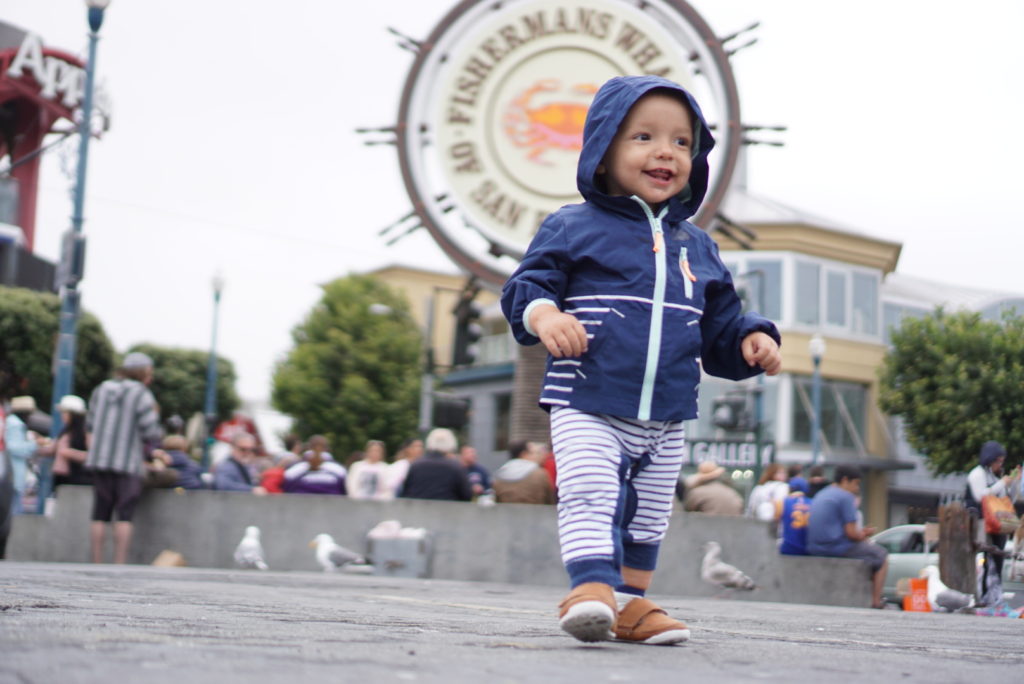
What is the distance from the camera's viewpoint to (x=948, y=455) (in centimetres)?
2312

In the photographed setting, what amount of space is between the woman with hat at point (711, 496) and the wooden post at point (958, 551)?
2.66m

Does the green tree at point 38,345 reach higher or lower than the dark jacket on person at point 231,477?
higher

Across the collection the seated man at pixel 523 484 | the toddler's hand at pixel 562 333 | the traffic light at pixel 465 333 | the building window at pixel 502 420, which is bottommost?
the seated man at pixel 523 484

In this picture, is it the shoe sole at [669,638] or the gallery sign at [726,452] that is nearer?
the shoe sole at [669,638]

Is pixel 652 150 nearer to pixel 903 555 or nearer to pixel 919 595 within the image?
pixel 919 595

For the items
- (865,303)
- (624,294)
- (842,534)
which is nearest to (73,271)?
(842,534)

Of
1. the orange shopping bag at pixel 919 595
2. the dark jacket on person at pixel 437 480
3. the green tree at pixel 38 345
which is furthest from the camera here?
the green tree at pixel 38 345

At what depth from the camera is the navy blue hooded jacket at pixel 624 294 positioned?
3.65 m

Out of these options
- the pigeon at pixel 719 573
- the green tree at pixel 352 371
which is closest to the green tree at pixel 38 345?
the green tree at pixel 352 371

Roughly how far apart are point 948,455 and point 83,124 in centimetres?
1454

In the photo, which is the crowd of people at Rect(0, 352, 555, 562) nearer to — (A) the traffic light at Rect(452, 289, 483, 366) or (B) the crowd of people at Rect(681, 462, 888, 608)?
(B) the crowd of people at Rect(681, 462, 888, 608)

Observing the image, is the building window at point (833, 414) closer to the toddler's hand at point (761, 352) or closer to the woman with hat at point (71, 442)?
the woman with hat at point (71, 442)

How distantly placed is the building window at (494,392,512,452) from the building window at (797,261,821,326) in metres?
15.7

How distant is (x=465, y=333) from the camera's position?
20203 mm
